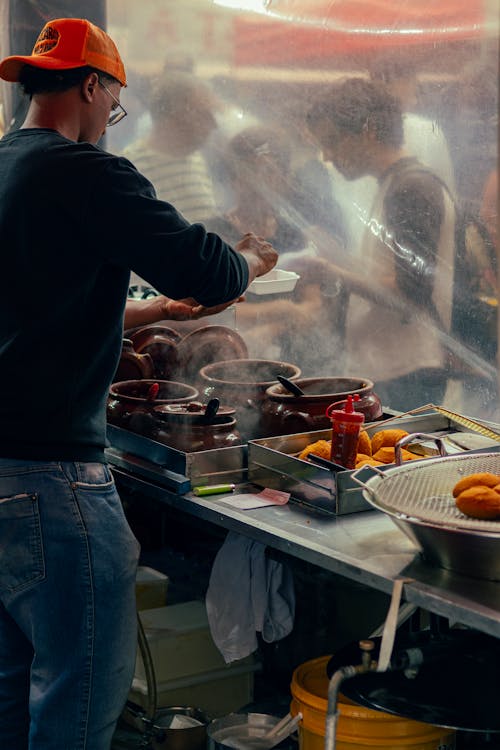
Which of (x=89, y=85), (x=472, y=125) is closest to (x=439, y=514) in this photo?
(x=89, y=85)

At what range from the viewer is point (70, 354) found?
2.05 m

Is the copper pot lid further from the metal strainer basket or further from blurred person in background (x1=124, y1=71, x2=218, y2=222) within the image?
blurred person in background (x1=124, y1=71, x2=218, y2=222)

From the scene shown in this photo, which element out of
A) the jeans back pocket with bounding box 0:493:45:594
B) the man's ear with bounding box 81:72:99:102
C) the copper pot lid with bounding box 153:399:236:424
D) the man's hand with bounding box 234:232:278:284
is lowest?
the jeans back pocket with bounding box 0:493:45:594

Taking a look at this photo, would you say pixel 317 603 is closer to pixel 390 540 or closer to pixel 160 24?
pixel 390 540

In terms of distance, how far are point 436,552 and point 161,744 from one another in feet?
4.24

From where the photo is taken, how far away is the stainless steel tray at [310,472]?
2209 millimetres

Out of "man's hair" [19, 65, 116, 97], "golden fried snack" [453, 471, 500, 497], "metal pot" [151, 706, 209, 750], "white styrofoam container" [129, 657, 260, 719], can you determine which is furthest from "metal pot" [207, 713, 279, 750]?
"man's hair" [19, 65, 116, 97]

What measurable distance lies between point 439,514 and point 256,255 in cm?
92

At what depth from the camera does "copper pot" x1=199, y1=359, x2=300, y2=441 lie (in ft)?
9.02

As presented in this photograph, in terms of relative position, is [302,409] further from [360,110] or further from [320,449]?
[360,110]

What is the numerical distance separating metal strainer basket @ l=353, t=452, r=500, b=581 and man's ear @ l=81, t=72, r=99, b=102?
99 centimetres

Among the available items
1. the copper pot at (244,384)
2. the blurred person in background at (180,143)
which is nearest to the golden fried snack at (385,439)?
the copper pot at (244,384)

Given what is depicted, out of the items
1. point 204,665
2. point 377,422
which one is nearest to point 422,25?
point 377,422

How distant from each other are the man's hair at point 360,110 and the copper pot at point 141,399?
108 centimetres
